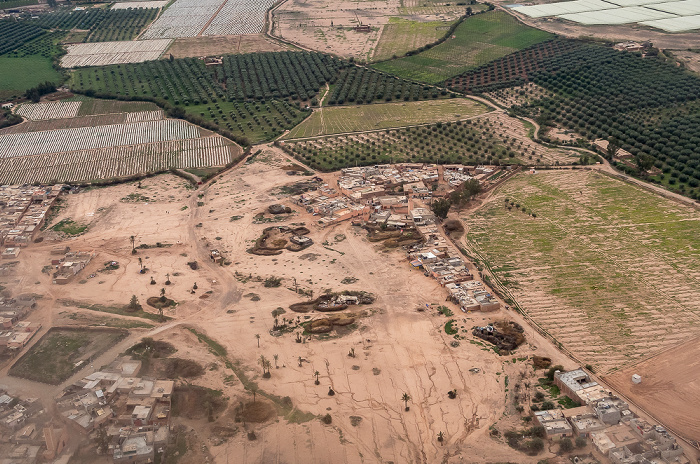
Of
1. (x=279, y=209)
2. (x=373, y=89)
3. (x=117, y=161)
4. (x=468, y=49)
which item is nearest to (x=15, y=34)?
(x=117, y=161)

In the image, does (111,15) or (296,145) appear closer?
(296,145)

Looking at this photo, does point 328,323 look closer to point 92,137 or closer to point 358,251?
point 358,251

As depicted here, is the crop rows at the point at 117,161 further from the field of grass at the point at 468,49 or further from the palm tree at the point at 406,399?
the palm tree at the point at 406,399

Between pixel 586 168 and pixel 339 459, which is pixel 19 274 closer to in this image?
pixel 339 459

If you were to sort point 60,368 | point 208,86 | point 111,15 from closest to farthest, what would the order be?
point 60,368 → point 208,86 → point 111,15

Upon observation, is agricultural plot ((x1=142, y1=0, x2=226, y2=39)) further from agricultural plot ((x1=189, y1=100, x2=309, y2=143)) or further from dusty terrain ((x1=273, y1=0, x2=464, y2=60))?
agricultural plot ((x1=189, y1=100, x2=309, y2=143))

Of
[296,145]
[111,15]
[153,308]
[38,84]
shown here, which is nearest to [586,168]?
[296,145]

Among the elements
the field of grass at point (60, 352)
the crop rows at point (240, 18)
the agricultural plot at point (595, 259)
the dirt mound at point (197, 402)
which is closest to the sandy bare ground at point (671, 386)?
the agricultural plot at point (595, 259)
